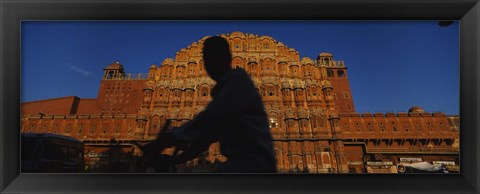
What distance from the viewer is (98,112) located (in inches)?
768

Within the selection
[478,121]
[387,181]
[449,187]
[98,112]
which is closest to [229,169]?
[387,181]

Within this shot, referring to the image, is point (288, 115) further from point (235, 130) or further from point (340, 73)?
point (235, 130)

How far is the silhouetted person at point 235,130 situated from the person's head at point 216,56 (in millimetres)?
124

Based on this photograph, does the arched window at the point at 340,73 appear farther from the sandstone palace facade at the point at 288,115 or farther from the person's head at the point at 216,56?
the person's head at the point at 216,56

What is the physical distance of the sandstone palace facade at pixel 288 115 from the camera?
1878 cm

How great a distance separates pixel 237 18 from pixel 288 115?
18.1m

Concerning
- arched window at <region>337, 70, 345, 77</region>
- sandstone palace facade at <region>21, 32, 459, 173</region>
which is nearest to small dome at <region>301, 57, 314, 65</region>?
sandstone palace facade at <region>21, 32, 459, 173</region>

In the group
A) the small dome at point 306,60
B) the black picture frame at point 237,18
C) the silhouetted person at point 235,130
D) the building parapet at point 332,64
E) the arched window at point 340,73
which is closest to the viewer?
the silhouetted person at point 235,130

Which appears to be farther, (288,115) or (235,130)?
(288,115)

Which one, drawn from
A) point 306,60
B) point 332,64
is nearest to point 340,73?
point 332,64

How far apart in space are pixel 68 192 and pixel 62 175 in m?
0.12

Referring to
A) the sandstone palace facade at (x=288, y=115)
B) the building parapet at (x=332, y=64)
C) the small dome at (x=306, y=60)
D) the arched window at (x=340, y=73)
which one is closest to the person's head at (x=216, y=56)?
the sandstone palace facade at (x=288, y=115)

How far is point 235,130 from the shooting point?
5.76ft

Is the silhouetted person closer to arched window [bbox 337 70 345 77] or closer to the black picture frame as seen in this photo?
the black picture frame
